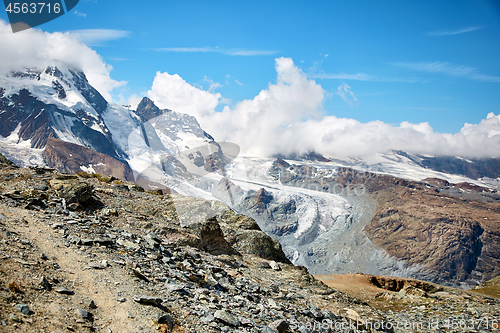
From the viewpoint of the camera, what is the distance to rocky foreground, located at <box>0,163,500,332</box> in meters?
8.77

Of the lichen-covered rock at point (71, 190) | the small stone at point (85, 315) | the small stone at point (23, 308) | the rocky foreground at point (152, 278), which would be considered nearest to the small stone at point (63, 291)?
the rocky foreground at point (152, 278)

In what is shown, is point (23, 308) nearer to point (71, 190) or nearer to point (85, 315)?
point (85, 315)

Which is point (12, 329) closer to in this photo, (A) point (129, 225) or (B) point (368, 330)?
(A) point (129, 225)

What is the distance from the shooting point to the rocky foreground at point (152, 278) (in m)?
8.77

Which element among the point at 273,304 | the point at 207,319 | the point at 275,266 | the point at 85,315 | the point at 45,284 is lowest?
the point at 275,266

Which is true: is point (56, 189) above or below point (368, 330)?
above

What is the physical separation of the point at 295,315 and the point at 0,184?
18.4 metres

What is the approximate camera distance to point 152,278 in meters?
12.2

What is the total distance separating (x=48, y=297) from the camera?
335 inches

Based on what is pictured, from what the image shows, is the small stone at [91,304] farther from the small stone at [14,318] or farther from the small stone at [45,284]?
the small stone at [14,318]

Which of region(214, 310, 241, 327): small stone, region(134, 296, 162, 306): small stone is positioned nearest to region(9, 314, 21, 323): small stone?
region(134, 296, 162, 306): small stone

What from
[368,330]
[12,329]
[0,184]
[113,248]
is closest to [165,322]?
[12,329]

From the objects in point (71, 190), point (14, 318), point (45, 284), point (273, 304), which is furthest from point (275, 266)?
point (14, 318)

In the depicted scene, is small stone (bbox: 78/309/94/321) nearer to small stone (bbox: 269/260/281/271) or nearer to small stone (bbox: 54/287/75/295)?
small stone (bbox: 54/287/75/295)
